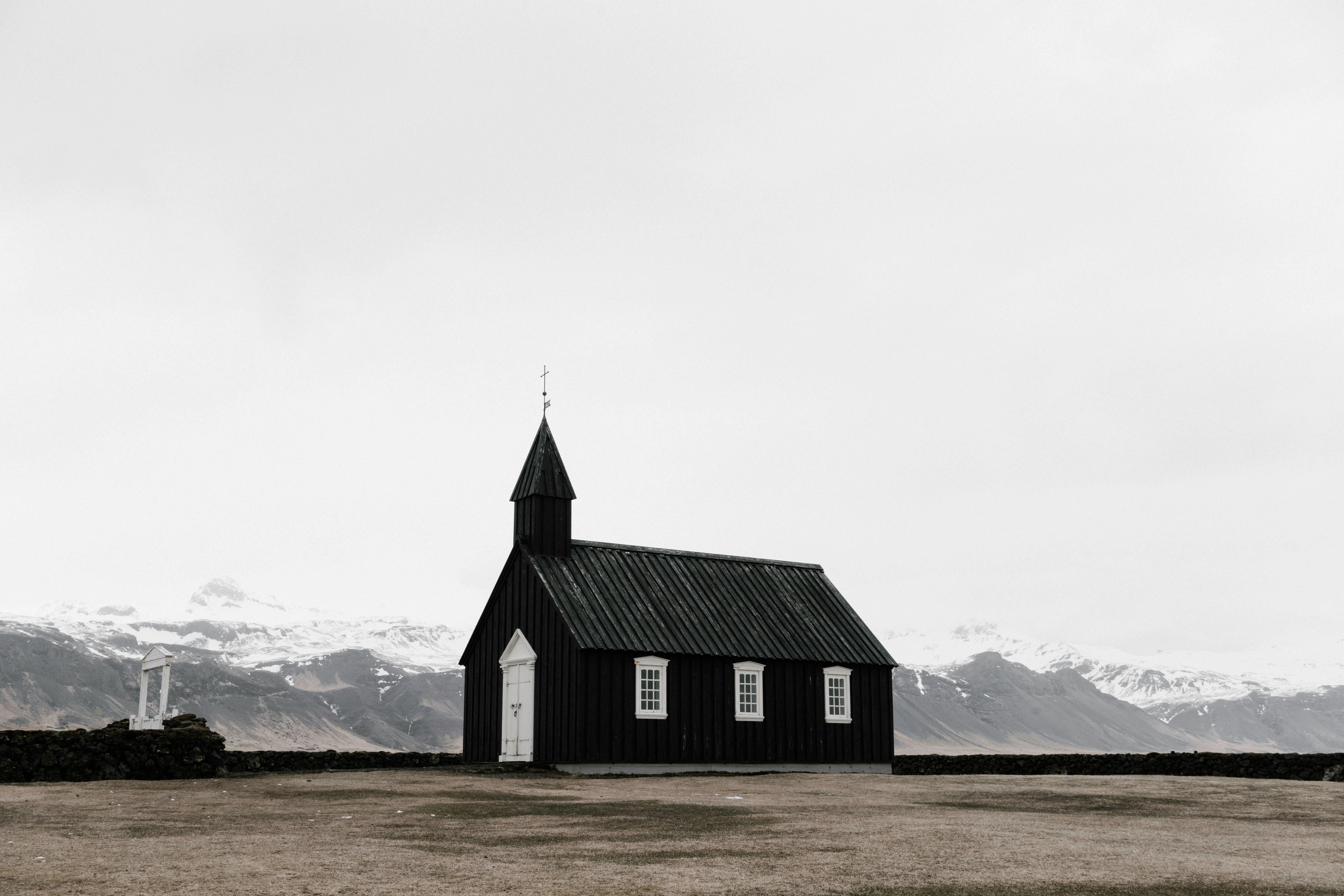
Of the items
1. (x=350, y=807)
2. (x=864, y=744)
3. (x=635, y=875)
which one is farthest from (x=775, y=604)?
(x=635, y=875)

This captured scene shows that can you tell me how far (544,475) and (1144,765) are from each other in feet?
62.8

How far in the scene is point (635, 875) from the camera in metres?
12.3

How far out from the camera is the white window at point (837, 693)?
37.2m

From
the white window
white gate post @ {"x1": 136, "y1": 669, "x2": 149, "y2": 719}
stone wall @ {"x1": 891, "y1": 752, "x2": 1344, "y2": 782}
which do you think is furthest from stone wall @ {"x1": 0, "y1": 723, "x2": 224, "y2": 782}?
stone wall @ {"x1": 891, "y1": 752, "x2": 1344, "y2": 782}

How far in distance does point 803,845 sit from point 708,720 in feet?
65.5

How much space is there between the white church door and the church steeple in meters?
2.69

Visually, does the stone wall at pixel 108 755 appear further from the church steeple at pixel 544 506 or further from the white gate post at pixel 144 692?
the church steeple at pixel 544 506

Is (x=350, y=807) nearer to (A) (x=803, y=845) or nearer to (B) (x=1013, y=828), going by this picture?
(A) (x=803, y=845)

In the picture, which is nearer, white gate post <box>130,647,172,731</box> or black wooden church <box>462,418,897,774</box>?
white gate post <box>130,647,172,731</box>

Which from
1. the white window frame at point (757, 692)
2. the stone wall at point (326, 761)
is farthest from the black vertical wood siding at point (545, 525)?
the stone wall at point (326, 761)

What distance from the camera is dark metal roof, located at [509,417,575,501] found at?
36688 mm

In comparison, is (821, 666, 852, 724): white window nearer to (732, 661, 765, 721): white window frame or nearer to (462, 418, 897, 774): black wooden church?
(462, 418, 897, 774): black wooden church

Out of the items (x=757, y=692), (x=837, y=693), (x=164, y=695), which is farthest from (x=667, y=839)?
(x=837, y=693)

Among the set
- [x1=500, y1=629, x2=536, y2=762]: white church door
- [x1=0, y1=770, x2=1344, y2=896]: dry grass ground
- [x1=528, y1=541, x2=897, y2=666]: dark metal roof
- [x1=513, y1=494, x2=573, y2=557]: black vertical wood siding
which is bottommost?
[x1=0, y1=770, x2=1344, y2=896]: dry grass ground
